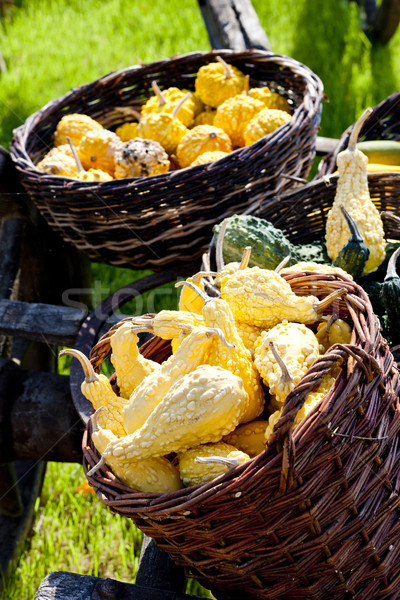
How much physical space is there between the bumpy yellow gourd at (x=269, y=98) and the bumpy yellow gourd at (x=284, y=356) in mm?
1404

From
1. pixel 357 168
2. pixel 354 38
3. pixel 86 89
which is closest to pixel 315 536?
pixel 357 168

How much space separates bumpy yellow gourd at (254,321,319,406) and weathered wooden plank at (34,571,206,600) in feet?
1.49

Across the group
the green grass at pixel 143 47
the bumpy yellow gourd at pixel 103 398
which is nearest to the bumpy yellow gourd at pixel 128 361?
the bumpy yellow gourd at pixel 103 398

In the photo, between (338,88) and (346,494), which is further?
(338,88)

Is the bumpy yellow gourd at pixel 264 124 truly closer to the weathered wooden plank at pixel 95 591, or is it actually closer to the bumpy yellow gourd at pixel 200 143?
the bumpy yellow gourd at pixel 200 143

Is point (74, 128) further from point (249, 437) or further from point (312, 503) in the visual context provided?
point (312, 503)

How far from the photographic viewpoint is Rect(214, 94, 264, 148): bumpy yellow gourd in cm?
217

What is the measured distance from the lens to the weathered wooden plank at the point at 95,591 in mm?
1176

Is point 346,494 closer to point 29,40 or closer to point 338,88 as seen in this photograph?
point 338,88

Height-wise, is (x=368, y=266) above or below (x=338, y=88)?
above

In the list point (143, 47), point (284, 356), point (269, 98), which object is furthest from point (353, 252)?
point (143, 47)

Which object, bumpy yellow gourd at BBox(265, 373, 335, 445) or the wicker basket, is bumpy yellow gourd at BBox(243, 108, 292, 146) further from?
bumpy yellow gourd at BBox(265, 373, 335, 445)

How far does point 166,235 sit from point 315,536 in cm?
111

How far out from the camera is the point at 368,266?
152 centimetres
